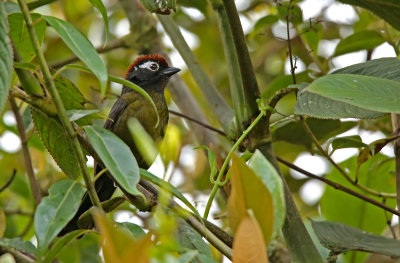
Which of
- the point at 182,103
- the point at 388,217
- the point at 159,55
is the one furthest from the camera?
the point at 159,55

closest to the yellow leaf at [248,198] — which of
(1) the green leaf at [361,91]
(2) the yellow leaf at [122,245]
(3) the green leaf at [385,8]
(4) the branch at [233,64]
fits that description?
(2) the yellow leaf at [122,245]

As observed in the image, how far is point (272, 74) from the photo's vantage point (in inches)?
206

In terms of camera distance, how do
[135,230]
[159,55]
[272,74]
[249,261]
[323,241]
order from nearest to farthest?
1. [249,261]
2. [135,230]
3. [323,241]
4. [159,55]
5. [272,74]

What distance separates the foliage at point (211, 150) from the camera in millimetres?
1314

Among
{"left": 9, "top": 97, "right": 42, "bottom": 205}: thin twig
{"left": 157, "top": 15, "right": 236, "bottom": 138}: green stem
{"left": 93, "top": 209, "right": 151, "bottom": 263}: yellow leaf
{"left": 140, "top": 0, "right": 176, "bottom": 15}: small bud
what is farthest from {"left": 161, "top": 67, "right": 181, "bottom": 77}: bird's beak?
{"left": 93, "top": 209, "right": 151, "bottom": 263}: yellow leaf

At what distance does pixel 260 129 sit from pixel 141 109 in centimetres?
195

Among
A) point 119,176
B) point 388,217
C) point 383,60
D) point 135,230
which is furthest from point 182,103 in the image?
point 119,176

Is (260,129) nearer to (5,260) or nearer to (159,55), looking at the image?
(5,260)

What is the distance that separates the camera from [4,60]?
5.02 feet

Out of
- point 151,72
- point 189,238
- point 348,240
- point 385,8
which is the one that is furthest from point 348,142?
point 151,72

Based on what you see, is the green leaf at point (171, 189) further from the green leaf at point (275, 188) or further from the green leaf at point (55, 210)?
the green leaf at point (275, 188)

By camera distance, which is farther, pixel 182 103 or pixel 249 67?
pixel 182 103

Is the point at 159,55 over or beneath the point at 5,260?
over

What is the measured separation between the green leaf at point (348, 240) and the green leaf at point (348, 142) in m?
0.33
